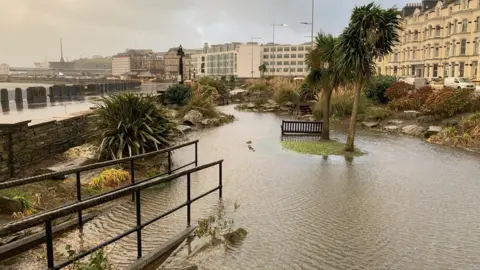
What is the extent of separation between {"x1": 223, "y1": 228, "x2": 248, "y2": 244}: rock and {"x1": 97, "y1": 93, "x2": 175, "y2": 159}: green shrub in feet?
18.0

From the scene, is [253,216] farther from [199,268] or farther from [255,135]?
[255,135]

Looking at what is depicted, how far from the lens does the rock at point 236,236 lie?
6904mm

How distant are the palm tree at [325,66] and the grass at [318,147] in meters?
1.31

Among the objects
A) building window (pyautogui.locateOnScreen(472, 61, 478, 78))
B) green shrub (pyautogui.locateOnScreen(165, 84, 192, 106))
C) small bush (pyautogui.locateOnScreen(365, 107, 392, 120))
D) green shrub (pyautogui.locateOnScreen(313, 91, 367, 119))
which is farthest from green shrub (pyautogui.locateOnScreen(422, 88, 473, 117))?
building window (pyautogui.locateOnScreen(472, 61, 478, 78))

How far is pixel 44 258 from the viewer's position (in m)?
5.72

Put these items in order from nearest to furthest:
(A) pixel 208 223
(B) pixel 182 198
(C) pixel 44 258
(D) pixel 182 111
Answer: (C) pixel 44 258
(A) pixel 208 223
(B) pixel 182 198
(D) pixel 182 111

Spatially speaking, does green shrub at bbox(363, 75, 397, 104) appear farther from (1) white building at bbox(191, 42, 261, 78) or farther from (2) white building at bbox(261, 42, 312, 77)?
(2) white building at bbox(261, 42, 312, 77)

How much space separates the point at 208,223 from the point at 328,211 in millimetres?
2611

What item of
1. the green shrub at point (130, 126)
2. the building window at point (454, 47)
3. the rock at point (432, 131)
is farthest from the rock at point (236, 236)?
the building window at point (454, 47)

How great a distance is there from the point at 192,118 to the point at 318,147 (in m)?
9.23

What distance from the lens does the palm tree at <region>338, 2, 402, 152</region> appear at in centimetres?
1435

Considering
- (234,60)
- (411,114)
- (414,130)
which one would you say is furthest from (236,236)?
(234,60)

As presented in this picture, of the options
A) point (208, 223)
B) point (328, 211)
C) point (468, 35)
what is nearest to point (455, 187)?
point (328, 211)

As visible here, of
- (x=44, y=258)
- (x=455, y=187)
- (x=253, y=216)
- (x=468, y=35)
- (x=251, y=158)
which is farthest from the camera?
(x=468, y=35)
